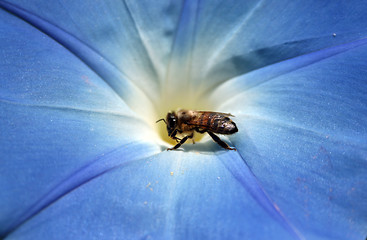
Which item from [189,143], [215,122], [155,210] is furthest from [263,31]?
[155,210]

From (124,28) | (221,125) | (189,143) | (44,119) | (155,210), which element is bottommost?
(155,210)

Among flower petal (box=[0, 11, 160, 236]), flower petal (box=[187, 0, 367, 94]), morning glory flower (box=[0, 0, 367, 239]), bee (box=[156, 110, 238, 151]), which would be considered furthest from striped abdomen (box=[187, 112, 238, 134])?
flower petal (box=[187, 0, 367, 94])

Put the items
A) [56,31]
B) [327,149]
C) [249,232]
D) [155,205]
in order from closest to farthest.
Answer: [249,232], [155,205], [327,149], [56,31]

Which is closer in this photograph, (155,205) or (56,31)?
(155,205)

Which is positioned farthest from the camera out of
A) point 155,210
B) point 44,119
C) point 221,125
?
point 221,125

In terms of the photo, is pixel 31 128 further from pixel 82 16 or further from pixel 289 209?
pixel 289 209

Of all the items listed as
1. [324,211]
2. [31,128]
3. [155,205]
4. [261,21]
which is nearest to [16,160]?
[31,128]

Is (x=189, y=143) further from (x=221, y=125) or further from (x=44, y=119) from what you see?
(x=44, y=119)
